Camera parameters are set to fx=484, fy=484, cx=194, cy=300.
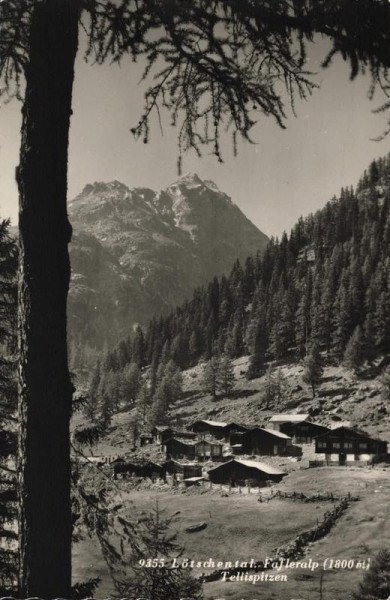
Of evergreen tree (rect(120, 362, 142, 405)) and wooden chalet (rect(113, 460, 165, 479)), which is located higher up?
evergreen tree (rect(120, 362, 142, 405))

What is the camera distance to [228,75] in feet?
17.6

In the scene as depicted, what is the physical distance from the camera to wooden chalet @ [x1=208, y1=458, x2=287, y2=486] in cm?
4484

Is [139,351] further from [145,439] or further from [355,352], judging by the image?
[355,352]

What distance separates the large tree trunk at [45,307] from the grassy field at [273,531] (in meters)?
18.8

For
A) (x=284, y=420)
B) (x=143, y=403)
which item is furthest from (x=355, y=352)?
(x=143, y=403)

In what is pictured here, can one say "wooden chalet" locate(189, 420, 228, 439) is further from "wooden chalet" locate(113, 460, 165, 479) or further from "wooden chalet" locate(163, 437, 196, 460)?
"wooden chalet" locate(113, 460, 165, 479)

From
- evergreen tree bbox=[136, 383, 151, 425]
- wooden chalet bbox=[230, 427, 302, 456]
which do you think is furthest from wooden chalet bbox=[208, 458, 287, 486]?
evergreen tree bbox=[136, 383, 151, 425]

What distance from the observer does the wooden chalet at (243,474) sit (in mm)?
44844

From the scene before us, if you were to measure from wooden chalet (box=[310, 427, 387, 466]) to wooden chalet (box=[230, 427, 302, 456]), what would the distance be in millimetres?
6937

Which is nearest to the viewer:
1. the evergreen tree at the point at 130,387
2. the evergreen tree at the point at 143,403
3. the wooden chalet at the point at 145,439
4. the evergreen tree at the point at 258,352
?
the wooden chalet at the point at 145,439

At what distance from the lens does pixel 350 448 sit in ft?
174

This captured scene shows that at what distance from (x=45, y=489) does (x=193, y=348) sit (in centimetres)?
11991

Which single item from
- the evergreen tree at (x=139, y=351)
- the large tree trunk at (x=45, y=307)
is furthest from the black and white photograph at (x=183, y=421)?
the evergreen tree at (x=139, y=351)

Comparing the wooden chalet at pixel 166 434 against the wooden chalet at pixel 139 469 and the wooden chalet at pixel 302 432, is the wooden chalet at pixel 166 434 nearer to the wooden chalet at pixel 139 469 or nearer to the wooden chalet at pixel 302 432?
the wooden chalet at pixel 139 469
